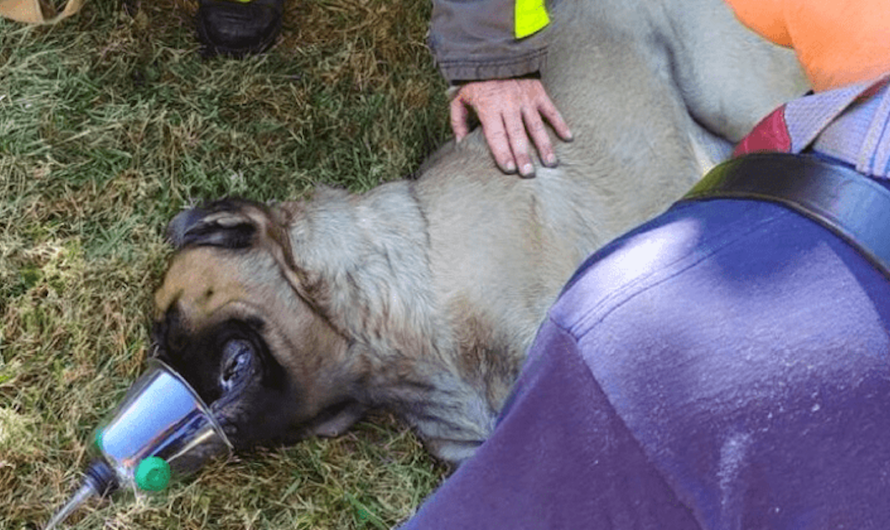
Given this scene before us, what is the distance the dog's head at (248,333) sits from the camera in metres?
3.17

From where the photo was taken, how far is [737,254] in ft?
6.34

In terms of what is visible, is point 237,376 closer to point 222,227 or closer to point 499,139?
point 222,227

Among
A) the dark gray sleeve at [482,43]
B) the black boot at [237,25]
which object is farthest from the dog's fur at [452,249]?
the black boot at [237,25]

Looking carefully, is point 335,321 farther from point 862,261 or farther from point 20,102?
point 862,261

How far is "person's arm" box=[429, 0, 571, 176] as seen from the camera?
131 inches

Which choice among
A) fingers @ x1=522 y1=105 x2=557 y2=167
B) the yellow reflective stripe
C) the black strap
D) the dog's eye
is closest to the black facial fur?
the dog's eye

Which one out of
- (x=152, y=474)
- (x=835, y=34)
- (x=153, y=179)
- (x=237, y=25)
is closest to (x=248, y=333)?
(x=152, y=474)

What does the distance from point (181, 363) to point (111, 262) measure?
1.90 feet

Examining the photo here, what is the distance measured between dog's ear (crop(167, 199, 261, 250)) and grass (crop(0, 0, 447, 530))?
38 centimetres

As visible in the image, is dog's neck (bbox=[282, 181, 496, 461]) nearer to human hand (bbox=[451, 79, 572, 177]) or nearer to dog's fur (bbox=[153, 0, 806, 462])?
dog's fur (bbox=[153, 0, 806, 462])

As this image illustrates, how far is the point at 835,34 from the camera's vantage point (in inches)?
87.6

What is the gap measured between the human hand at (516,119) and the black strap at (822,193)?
125 centimetres

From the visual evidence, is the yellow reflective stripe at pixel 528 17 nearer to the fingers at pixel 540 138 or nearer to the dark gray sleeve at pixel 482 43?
the dark gray sleeve at pixel 482 43

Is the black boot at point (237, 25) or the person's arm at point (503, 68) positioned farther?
the black boot at point (237, 25)
